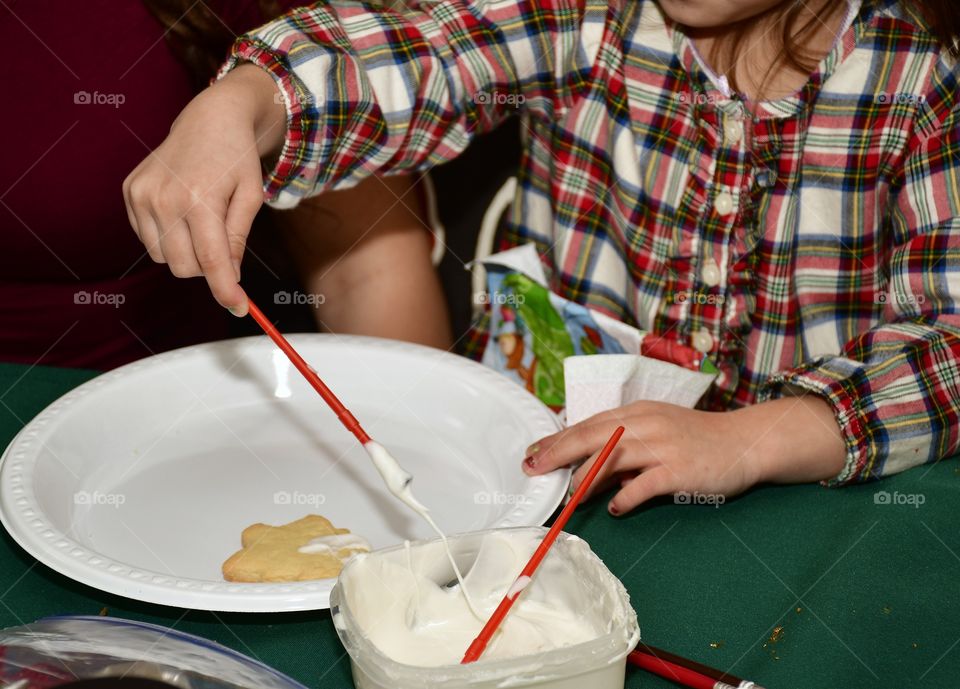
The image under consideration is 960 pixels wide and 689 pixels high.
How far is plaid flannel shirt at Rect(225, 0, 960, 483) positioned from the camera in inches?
41.6

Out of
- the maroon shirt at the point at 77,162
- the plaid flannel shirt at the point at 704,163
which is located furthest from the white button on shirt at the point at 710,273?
the maroon shirt at the point at 77,162

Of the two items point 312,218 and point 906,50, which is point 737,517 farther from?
point 312,218

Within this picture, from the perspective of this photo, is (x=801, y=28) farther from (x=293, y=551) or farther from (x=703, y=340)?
(x=293, y=551)

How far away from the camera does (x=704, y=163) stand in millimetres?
1253

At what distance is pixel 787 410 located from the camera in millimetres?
999

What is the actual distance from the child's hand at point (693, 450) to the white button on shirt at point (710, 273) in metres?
0.32

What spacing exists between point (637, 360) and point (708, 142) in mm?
336

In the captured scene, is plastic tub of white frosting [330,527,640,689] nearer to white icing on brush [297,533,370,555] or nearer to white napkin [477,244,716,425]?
white icing on brush [297,533,370,555]

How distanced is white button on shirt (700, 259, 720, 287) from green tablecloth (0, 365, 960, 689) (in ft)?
1.29

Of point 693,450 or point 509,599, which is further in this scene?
point 693,450

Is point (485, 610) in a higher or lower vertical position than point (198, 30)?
lower

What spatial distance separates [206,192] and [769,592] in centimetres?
61

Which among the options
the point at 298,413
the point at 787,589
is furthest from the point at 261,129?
the point at 787,589

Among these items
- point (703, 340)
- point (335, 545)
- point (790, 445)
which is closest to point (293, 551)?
point (335, 545)
